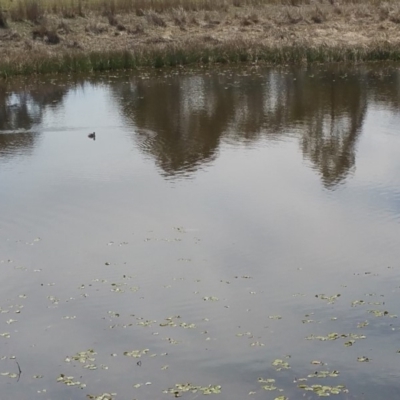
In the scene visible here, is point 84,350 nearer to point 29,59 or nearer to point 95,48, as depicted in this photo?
point 29,59

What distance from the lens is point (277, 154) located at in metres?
15.0

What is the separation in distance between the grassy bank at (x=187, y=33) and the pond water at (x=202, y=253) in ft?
19.1

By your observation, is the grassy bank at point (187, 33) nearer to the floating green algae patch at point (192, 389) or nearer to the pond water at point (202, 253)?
the pond water at point (202, 253)

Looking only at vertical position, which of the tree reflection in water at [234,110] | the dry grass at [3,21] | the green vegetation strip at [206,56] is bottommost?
the tree reflection in water at [234,110]

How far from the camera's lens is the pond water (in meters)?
7.33

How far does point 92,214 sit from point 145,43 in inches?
608

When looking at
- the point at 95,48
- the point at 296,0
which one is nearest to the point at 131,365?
the point at 95,48

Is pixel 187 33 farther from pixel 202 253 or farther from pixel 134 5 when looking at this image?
pixel 202 253

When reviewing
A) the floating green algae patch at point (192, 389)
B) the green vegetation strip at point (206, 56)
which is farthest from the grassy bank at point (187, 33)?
the floating green algae patch at point (192, 389)

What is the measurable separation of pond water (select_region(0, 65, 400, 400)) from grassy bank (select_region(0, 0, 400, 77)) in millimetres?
5831

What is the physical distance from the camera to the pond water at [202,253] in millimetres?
7332

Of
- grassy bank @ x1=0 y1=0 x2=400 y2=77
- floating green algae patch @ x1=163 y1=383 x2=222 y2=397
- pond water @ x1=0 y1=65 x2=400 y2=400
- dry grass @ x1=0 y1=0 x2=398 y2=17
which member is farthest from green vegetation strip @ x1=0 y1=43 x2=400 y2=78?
floating green algae patch @ x1=163 y1=383 x2=222 y2=397

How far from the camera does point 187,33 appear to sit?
2780 centimetres

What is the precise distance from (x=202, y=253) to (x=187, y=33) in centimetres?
1868
